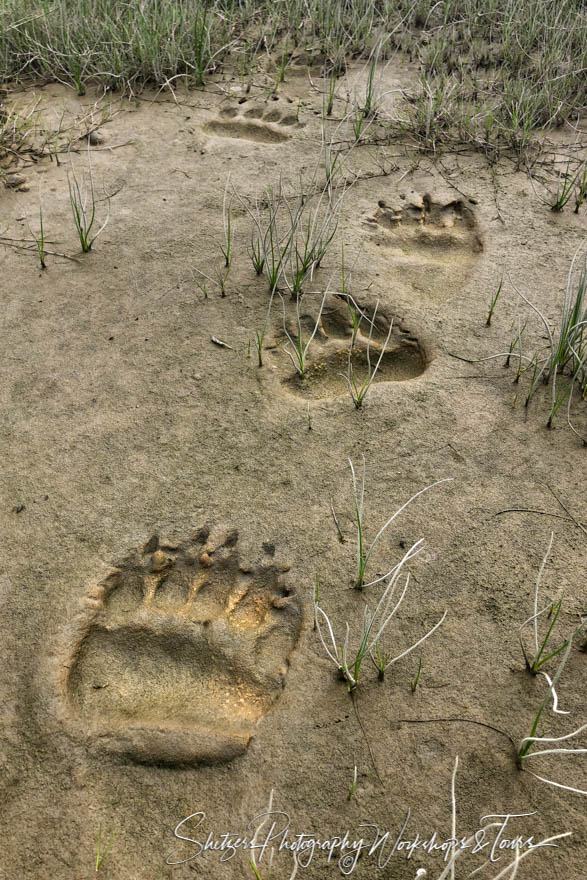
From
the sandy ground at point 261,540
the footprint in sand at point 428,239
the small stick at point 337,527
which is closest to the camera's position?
the sandy ground at point 261,540

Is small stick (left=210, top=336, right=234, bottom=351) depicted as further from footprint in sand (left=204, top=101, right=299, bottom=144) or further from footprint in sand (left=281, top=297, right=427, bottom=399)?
footprint in sand (left=204, top=101, right=299, bottom=144)

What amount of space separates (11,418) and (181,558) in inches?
23.8

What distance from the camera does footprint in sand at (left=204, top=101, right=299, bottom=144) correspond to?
277 cm

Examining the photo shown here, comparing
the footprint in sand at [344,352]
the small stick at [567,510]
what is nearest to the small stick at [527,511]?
the small stick at [567,510]

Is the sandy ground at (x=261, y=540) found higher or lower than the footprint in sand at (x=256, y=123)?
lower

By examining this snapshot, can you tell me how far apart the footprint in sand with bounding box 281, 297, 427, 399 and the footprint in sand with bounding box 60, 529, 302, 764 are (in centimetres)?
51

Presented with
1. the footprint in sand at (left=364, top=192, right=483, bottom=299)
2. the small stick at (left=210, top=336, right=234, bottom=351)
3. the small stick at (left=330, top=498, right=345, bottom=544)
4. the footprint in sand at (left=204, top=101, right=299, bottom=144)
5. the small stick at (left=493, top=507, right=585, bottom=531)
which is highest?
the footprint in sand at (left=204, top=101, right=299, bottom=144)

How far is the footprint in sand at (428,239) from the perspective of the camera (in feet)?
6.76

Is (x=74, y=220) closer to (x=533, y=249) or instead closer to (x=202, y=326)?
(x=202, y=326)

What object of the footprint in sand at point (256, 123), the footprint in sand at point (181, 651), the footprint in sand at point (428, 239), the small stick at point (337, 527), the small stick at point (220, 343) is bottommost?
the footprint in sand at point (181, 651)

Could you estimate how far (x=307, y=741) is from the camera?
113 cm

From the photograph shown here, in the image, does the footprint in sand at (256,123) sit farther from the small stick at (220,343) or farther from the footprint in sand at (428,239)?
the small stick at (220,343)

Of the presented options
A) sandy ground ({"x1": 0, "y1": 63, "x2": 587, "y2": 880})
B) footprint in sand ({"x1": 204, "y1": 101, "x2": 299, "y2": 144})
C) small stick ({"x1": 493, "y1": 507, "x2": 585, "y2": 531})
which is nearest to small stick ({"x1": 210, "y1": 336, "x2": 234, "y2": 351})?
sandy ground ({"x1": 0, "y1": 63, "x2": 587, "y2": 880})

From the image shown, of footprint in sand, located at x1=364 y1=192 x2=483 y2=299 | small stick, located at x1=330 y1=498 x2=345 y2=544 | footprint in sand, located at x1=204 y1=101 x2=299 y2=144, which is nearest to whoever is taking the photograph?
small stick, located at x1=330 y1=498 x2=345 y2=544
